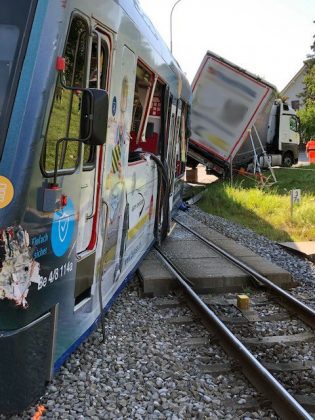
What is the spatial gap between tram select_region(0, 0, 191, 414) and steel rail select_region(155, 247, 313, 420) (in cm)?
116

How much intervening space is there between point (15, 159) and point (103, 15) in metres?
1.55

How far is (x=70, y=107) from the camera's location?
3.49 m

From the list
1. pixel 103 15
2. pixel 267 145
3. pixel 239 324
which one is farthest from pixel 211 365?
pixel 267 145

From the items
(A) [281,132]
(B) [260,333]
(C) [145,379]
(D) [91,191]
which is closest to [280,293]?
(B) [260,333]

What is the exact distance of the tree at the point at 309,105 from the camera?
44.1 meters

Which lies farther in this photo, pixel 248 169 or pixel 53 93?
pixel 248 169

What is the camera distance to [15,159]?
2982 millimetres

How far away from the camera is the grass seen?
11.5 meters

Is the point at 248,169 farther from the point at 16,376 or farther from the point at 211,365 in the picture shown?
the point at 16,376

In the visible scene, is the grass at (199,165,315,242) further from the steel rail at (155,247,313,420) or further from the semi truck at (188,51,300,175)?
the steel rail at (155,247,313,420)

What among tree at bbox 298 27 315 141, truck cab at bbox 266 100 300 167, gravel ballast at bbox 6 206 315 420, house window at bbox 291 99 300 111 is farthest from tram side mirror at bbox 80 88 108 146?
house window at bbox 291 99 300 111

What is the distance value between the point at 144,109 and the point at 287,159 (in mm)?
20772

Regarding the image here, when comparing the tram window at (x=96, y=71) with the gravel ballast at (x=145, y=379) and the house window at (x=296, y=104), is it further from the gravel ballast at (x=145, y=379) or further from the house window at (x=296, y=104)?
the house window at (x=296, y=104)

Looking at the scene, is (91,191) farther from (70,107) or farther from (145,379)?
(145,379)
